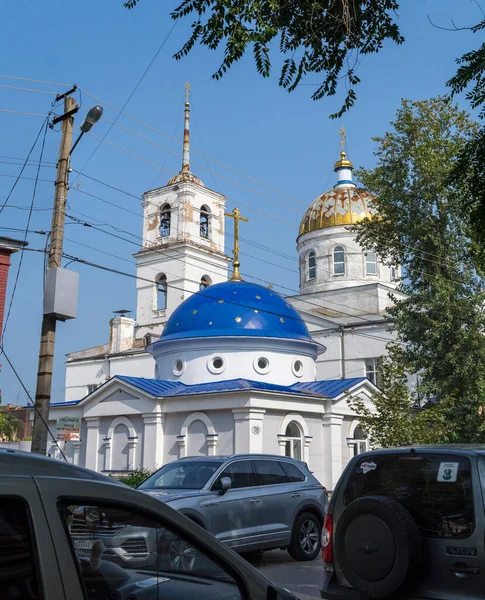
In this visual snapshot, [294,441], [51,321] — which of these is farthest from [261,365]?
[51,321]

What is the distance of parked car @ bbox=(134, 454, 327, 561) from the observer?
1084 centimetres

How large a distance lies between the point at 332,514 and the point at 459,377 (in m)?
17.3

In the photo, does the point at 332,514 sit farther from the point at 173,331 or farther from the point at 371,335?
the point at 371,335

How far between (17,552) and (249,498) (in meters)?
9.33

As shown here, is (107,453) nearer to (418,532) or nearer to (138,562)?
(418,532)

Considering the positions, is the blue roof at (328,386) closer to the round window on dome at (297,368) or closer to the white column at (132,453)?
the round window on dome at (297,368)

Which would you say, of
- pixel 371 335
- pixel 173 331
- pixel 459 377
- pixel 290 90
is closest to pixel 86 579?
pixel 290 90

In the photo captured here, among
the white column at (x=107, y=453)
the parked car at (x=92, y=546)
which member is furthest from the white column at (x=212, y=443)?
the parked car at (x=92, y=546)

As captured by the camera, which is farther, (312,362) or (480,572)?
(312,362)

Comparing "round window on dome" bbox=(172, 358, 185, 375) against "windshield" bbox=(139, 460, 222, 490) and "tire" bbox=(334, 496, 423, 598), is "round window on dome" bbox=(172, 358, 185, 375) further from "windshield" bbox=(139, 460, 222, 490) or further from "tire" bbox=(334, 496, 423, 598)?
"tire" bbox=(334, 496, 423, 598)

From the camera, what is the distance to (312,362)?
28.9 m

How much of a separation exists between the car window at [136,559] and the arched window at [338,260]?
4381 cm

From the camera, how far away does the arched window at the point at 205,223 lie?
49.9 m

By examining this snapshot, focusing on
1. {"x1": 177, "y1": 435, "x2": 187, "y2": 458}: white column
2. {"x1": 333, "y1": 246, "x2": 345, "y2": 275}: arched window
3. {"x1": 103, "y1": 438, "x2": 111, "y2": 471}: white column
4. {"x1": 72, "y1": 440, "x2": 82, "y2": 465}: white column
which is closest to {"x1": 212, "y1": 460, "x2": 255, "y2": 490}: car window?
{"x1": 177, "y1": 435, "x2": 187, "y2": 458}: white column
